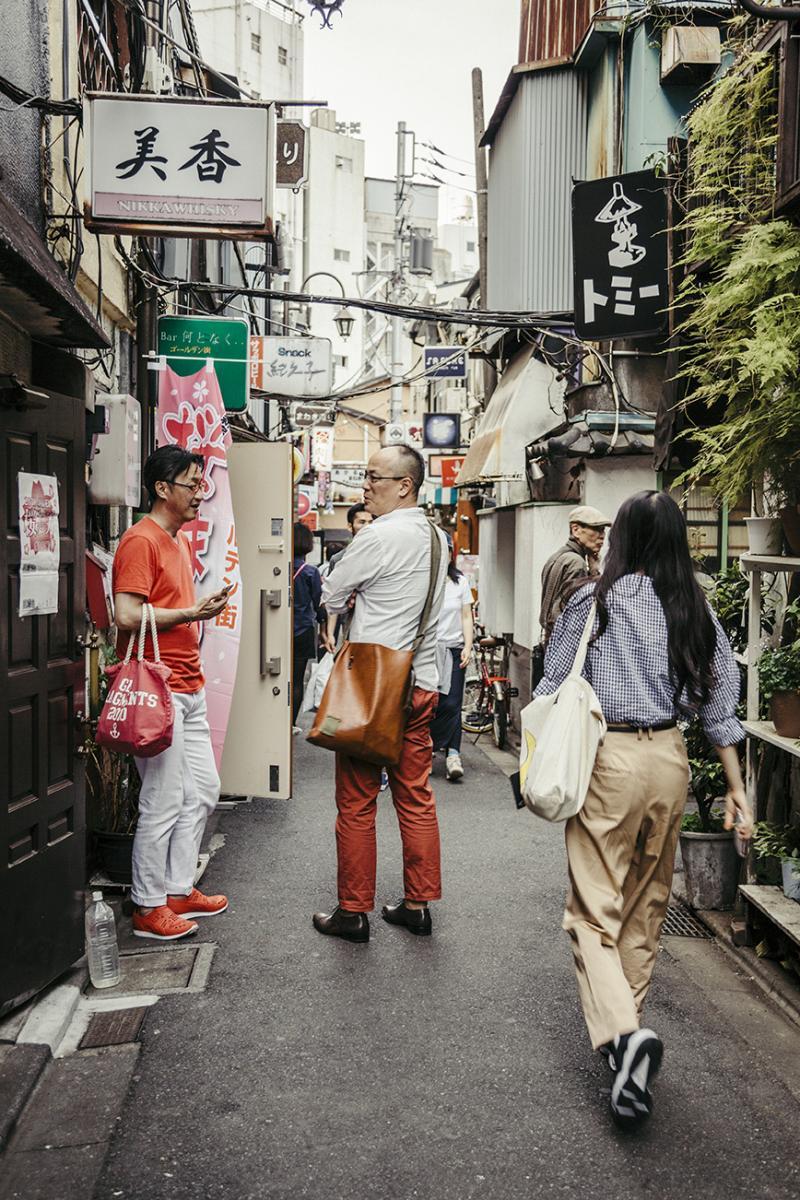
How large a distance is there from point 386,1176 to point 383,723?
2255 mm

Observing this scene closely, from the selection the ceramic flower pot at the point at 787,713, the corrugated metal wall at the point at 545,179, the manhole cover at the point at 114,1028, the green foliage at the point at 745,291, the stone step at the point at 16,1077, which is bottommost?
the manhole cover at the point at 114,1028

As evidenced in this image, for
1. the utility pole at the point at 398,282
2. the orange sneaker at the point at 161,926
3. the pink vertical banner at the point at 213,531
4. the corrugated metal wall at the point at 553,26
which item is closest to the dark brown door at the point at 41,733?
the orange sneaker at the point at 161,926

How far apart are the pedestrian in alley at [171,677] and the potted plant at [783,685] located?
268cm

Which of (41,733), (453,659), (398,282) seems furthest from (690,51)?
(398,282)

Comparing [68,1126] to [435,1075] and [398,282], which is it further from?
[398,282]

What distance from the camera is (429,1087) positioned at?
384 cm

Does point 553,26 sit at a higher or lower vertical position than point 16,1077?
higher

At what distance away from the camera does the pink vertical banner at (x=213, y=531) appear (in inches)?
275

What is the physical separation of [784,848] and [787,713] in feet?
2.41

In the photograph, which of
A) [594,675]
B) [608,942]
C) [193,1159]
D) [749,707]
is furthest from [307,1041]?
[749,707]

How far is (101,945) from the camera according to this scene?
4.70m

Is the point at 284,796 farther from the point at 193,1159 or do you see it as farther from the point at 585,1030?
the point at 193,1159

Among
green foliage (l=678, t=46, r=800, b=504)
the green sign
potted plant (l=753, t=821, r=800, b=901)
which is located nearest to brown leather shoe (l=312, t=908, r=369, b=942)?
potted plant (l=753, t=821, r=800, b=901)

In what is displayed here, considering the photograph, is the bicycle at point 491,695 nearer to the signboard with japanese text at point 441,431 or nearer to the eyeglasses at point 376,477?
the eyeglasses at point 376,477
